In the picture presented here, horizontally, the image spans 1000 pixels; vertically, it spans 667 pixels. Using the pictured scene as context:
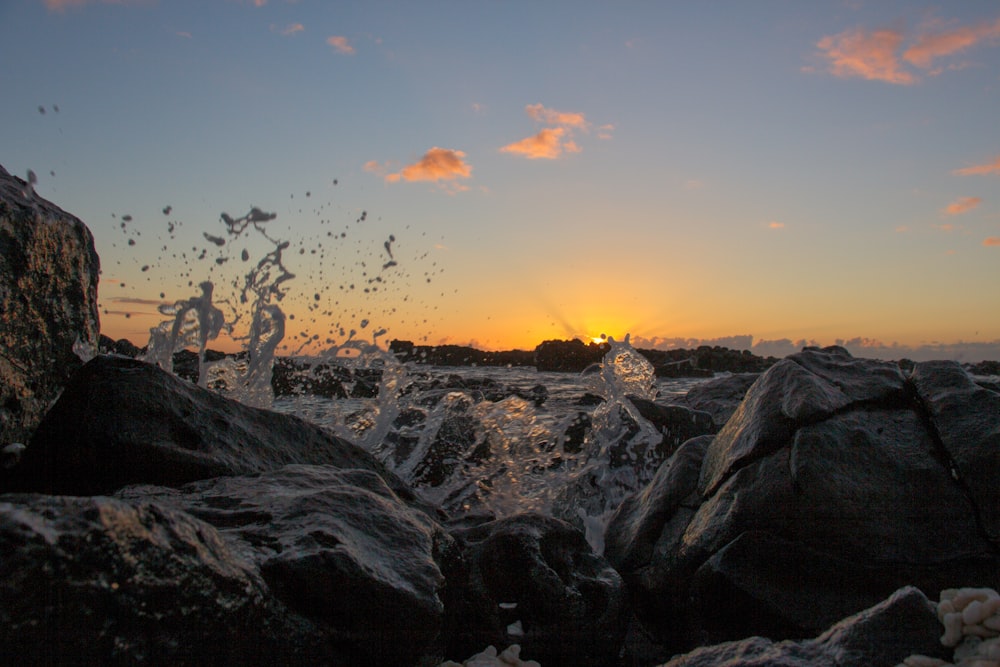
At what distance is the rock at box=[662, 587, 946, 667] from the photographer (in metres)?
2.41

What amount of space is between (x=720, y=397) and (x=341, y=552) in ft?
19.2

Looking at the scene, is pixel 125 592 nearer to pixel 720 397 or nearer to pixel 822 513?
pixel 822 513

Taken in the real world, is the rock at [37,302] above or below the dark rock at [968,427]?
above

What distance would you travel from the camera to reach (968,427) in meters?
4.07

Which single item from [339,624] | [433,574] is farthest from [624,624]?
[339,624]

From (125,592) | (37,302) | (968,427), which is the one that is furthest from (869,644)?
(37,302)

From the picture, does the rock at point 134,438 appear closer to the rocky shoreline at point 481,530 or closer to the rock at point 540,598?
the rocky shoreline at point 481,530

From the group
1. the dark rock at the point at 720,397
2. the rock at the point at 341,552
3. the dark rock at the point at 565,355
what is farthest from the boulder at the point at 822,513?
the dark rock at the point at 565,355

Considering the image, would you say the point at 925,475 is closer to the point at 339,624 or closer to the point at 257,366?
the point at 339,624

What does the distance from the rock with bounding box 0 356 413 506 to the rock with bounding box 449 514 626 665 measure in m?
1.30

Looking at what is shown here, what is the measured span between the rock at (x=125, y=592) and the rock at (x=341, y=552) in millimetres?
155

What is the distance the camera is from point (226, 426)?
13.1ft

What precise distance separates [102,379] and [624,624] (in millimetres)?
3055

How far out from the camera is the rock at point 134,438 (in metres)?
3.54
